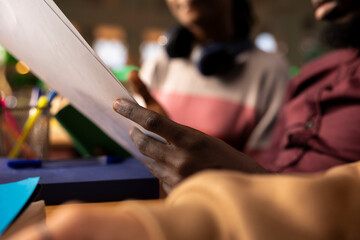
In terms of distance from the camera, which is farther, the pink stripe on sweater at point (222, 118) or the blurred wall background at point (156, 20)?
the blurred wall background at point (156, 20)

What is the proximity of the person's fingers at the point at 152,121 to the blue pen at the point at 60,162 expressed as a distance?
172 millimetres

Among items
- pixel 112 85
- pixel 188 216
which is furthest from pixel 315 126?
pixel 188 216

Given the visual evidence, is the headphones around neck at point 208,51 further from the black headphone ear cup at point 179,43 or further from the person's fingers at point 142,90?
the person's fingers at point 142,90

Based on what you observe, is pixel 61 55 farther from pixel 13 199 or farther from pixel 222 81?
pixel 222 81

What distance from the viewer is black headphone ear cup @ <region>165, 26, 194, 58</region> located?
1.17 meters

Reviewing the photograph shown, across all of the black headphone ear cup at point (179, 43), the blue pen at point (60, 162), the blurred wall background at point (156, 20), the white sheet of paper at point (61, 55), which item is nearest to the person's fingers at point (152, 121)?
the white sheet of paper at point (61, 55)

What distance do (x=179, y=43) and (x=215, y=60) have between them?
195 mm

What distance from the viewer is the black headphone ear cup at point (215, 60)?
1.01 meters

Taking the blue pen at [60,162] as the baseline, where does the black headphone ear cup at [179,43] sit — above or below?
above

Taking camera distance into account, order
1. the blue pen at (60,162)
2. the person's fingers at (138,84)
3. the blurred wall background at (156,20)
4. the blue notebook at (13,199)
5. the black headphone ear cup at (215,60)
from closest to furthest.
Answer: the blue notebook at (13,199), the blue pen at (60,162), the person's fingers at (138,84), the black headphone ear cup at (215,60), the blurred wall background at (156,20)

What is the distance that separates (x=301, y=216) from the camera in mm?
163

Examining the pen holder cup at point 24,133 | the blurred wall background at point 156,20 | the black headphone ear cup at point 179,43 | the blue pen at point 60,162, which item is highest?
the black headphone ear cup at point 179,43

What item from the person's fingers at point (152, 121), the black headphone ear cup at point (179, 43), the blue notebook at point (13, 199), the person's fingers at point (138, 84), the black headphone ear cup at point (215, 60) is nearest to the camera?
the blue notebook at point (13, 199)

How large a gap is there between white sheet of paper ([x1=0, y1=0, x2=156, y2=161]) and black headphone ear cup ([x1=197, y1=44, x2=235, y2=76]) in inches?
23.9
